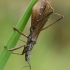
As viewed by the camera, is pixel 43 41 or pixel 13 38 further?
pixel 43 41

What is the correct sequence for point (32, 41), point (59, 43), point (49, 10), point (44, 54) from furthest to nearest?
point (59, 43) → point (44, 54) → point (32, 41) → point (49, 10)

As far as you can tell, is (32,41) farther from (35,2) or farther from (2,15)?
(2,15)

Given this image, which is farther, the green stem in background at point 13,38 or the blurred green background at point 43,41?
the blurred green background at point 43,41

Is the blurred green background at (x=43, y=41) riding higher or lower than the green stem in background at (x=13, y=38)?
higher

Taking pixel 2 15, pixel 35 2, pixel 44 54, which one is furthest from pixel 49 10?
pixel 2 15

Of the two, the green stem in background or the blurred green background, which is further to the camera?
the blurred green background

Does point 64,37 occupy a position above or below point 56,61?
above

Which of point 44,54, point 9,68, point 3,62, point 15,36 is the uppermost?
point 44,54

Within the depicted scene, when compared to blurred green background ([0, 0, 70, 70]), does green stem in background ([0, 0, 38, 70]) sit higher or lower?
lower
